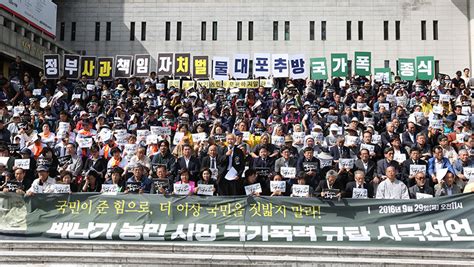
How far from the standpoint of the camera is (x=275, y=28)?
133ft

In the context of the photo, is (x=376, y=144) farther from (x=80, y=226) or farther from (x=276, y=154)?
(x=80, y=226)

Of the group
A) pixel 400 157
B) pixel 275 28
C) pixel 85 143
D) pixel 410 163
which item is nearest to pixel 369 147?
pixel 400 157

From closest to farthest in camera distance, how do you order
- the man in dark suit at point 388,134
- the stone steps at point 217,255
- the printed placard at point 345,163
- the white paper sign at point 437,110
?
the stone steps at point 217,255 < the printed placard at point 345,163 < the man in dark suit at point 388,134 < the white paper sign at point 437,110

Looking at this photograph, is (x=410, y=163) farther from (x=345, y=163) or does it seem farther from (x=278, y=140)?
(x=278, y=140)

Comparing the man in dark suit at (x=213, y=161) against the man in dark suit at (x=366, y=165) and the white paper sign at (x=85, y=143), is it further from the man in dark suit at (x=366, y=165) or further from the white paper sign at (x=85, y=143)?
the white paper sign at (x=85, y=143)

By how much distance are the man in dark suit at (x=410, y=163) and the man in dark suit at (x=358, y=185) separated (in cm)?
90

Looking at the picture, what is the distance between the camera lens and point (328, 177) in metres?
10.8

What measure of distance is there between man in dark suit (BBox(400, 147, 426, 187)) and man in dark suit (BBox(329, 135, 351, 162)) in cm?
137

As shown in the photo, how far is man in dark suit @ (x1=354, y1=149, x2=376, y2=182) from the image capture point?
11.6m

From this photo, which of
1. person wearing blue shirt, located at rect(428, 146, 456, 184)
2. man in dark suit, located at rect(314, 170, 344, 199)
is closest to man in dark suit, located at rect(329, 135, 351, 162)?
man in dark suit, located at rect(314, 170, 344, 199)

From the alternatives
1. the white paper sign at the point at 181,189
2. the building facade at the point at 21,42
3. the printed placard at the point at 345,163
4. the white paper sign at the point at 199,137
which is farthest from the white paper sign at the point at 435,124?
the building facade at the point at 21,42

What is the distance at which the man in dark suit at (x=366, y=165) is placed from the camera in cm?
1160

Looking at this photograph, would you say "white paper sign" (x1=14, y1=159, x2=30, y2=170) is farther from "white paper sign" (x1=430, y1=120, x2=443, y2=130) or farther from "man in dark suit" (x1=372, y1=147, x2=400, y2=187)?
"white paper sign" (x1=430, y1=120, x2=443, y2=130)

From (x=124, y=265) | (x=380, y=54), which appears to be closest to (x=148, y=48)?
(x=380, y=54)
